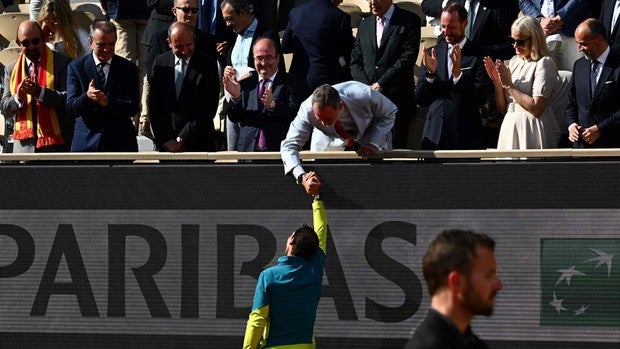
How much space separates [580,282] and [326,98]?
2030 millimetres

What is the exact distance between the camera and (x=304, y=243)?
8.66 metres

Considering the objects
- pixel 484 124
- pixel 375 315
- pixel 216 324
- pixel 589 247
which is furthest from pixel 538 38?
pixel 216 324

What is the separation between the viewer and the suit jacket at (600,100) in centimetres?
953

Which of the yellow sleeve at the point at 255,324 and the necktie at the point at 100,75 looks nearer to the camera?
the yellow sleeve at the point at 255,324

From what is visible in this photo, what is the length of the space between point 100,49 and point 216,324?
93.3 inches

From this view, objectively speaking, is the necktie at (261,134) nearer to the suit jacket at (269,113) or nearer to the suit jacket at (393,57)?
the suit jacket at (269,113)

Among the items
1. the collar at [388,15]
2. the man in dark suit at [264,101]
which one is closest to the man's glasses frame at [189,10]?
the man in dark suit at [264,101]

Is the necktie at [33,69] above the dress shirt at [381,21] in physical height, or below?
below

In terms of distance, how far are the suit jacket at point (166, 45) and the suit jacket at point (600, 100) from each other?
290 centimetres

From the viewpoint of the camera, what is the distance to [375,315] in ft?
30.3

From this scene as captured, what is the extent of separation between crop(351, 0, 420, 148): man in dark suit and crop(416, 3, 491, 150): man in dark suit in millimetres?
541

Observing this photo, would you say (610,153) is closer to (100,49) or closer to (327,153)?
(327,153)

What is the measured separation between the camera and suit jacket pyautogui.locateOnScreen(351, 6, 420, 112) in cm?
1067

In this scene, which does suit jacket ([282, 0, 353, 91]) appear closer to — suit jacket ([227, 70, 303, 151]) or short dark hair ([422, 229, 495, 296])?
suit jacket ([227, 70, 303, 151])
